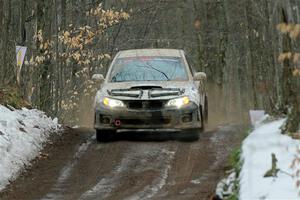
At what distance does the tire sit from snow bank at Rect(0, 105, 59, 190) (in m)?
1.08

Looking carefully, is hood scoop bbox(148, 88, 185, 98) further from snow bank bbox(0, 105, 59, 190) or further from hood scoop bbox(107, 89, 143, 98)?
snow bank bbox(0, 105, 59, 190)

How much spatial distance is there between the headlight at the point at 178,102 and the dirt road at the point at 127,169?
0.76 m

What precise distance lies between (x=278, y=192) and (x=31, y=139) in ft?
21.1

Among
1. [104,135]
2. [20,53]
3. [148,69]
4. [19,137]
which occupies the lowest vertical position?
[104,135]

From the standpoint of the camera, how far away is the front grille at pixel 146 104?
37.4ft

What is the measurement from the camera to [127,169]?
9.65 metres

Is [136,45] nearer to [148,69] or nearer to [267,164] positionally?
[148,69]

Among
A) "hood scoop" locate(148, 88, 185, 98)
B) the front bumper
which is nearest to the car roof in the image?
"hood scoop" locate(148, 88, 185, 98)

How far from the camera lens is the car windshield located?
12.2 meters

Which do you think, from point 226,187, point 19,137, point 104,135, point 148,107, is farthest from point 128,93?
point 226,187

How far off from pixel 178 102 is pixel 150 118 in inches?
24.0

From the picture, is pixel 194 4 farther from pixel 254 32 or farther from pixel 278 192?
pixel 278 192

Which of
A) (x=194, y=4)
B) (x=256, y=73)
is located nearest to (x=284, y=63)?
(x=256, y=73)

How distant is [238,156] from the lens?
8.12 meters
